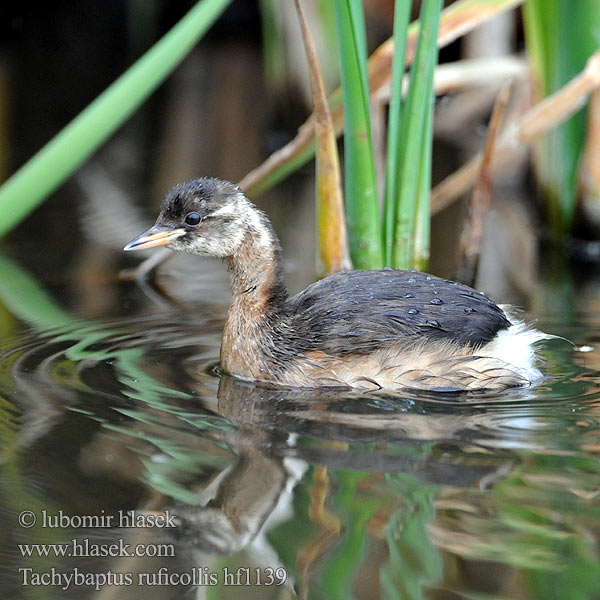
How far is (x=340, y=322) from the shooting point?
177 inches

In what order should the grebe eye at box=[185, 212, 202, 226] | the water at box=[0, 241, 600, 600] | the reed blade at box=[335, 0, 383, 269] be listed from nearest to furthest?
the water at box=[0, 241, 600, 600] < the reed blade at box=[335, 0, 383, 269] < the grebe eye at box=[185, 212, 202, 226]

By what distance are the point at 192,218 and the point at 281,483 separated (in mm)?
1625

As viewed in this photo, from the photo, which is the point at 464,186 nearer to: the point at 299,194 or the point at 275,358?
the point at 275,358

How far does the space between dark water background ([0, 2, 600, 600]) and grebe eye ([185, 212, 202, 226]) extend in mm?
599

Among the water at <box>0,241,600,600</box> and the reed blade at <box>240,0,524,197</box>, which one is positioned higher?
the reed blade at <box>240,0,524,197</box>

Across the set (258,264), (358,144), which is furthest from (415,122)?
(258,264)

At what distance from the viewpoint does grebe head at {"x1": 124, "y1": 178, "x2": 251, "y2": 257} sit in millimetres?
4746

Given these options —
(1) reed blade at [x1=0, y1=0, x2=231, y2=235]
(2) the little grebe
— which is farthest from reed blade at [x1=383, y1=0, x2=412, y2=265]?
(1) reed blade at [x1=0, y1=0, x2=231, y2=235]

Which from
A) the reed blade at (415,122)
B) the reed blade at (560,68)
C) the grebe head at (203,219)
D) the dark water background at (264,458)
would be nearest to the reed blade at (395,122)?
the reed blade at (415,122)

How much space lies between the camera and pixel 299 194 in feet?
28.4

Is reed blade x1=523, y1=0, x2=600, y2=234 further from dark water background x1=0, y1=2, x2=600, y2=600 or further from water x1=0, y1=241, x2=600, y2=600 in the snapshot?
water x1=0, y1=241, x2=600, y2=600

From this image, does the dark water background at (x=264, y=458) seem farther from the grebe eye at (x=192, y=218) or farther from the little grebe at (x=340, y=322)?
the grebe eye at (x=192, y=218)

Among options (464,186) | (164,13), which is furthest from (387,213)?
(164,13)

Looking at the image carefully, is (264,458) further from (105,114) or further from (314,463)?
(105,114)
